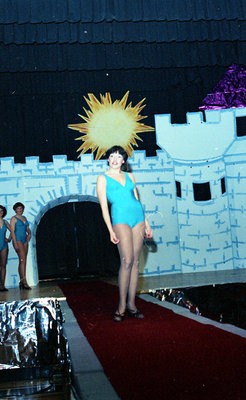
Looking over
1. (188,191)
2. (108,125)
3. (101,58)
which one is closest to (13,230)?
(108,125)

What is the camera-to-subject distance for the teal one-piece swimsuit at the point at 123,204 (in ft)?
11.6

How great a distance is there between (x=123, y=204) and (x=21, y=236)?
13.2ft

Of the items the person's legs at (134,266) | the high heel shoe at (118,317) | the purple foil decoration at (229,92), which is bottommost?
the high heel shoe at (118,317)

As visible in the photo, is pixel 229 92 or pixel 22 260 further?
pixel 229 92

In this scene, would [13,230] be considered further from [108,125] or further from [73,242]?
[108,125]

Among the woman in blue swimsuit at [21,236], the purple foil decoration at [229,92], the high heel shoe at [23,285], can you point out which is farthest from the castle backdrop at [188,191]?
the high heel shoe at [23,285]

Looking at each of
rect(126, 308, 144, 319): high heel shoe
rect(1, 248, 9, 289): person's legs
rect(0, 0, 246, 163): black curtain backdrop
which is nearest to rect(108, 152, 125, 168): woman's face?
rect(126, 308, 144, 319): high heel shoe

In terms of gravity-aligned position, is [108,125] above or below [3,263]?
above

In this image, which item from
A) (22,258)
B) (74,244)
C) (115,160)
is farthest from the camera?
(74,244)

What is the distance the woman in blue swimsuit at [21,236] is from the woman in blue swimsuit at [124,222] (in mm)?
3876

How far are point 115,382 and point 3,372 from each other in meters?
2.09

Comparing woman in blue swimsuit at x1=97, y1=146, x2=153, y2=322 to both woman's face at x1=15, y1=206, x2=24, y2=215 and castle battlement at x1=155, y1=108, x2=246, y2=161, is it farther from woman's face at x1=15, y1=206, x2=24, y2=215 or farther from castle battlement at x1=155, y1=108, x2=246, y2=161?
castle battlement at x1=155, y1=108, x2=246, y2=161

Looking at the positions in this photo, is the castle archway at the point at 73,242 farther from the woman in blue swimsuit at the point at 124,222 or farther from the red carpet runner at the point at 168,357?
the red carpet runner at the point at 168,357

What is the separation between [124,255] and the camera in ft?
11.5
